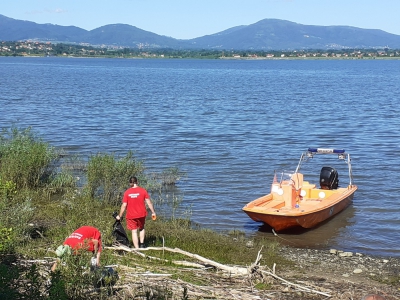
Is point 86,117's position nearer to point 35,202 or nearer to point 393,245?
point 35,202

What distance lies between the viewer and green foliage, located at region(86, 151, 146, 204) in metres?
15.8

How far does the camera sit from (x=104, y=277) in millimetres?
8094

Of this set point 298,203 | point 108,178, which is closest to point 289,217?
point 298,203

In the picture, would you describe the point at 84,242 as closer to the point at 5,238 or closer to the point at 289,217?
the point at 5,238

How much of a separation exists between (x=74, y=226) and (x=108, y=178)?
4.74 metres

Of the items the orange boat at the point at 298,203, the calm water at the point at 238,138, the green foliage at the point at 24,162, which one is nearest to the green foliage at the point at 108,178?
the green foliage at the point at 24,162

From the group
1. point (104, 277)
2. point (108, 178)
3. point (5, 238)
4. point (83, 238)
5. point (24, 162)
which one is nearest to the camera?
point (104, 277)

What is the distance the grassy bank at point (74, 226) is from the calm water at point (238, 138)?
4.72 ft

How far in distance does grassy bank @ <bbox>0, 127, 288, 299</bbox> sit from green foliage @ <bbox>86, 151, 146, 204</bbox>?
0.03 m

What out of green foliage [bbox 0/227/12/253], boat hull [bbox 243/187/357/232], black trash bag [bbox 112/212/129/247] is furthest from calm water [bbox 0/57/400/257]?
green foliage [bbox 0/227/12/253]

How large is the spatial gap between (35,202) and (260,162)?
10.4m

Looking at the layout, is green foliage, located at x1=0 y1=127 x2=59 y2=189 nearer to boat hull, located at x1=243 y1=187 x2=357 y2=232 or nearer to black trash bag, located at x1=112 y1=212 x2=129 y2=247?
black trash bag, located at x1=112 y1=212 x2=129 y2=247

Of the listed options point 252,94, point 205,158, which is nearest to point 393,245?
point 205,158

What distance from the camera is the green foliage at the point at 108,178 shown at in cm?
1580
